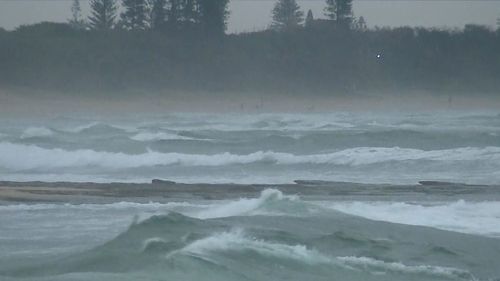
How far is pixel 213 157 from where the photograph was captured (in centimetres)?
2688

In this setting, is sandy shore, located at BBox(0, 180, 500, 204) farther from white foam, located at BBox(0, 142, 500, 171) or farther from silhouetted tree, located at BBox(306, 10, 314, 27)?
silhouetted tree, located at BBox(306, 10, 314, 27)

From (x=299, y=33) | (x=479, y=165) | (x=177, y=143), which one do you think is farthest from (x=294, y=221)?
(x=299, y=33)

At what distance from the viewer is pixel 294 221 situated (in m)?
12.7

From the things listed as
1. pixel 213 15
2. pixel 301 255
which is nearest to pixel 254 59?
pixel 213 15

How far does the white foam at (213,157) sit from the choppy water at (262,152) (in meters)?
0.03

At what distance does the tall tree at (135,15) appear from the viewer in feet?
182

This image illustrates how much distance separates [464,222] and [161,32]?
1667 inches

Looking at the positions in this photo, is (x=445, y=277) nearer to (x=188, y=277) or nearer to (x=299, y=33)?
(x=188, y=277)

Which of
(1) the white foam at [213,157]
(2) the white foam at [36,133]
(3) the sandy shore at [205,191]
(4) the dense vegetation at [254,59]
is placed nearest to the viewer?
(3) the sandy shore at [205,191]

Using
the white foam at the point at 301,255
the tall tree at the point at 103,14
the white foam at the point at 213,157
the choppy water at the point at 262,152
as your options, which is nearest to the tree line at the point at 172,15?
the tall tree at the point at 103,14

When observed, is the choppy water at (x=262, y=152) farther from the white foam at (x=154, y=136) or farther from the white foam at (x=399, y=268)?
the white foam at (x=399, y=268)

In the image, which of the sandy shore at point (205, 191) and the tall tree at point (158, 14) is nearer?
the sandy shore at point (205, 191)

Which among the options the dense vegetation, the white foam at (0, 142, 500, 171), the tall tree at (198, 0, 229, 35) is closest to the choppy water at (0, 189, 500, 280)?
the white foam at (0, 142, 500, 171)

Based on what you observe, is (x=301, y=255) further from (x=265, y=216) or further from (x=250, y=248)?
(x=265, y=216)
